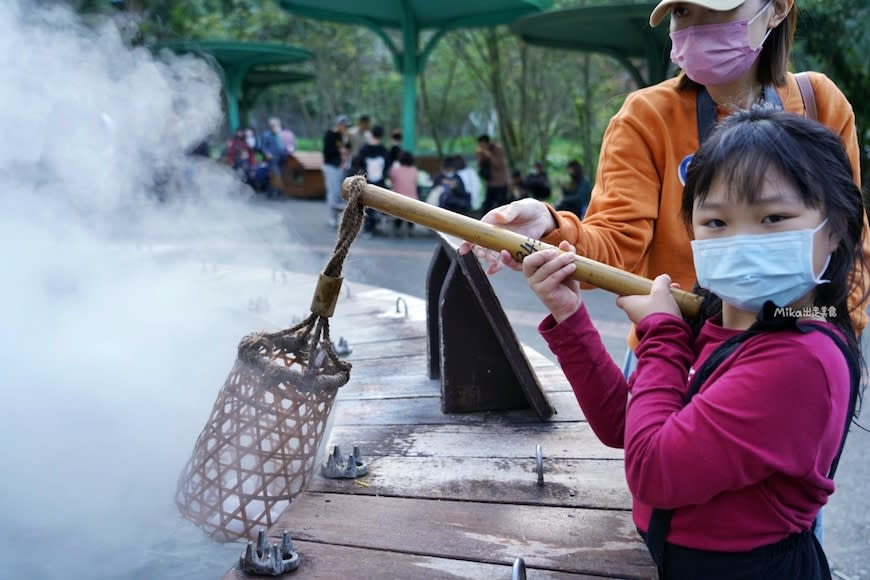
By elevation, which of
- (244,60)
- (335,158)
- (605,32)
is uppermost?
(244,60)

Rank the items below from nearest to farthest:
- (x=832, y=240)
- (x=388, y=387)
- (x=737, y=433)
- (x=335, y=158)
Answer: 1. (x=737, y=433)
2. (x=832, y=240)
3. (x=388, y=387)
4. (x=335, y=158)

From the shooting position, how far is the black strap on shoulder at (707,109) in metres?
1.54

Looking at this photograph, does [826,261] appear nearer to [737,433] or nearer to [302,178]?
[737,433]

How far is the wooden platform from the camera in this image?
1.34m

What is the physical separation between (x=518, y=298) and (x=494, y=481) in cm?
541

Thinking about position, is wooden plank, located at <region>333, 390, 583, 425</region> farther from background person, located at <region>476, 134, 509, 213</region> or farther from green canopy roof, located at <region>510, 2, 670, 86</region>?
background person, located at <region>476, 134, 509, 213</region>

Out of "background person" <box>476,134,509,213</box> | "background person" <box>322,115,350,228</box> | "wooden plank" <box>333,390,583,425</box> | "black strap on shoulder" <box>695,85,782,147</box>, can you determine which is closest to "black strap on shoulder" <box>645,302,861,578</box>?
"black strap on shoulder" <box>695,85,782,147</box>

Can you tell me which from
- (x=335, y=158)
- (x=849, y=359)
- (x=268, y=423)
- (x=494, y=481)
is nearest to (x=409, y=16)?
(x=335, y=158)

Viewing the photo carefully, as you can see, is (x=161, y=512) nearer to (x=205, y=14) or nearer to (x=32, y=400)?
(x=32, y=400)

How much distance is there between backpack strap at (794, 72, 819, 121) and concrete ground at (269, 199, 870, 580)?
177 cm

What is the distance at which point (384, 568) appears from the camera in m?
1.31

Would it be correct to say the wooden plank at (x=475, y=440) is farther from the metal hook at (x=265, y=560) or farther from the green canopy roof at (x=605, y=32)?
the green canopy roof at (x=605, y=32)

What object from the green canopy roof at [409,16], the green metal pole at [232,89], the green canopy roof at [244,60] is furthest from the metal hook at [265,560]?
the green metal pole at [232,89]

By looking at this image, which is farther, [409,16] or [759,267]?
[409,16]
